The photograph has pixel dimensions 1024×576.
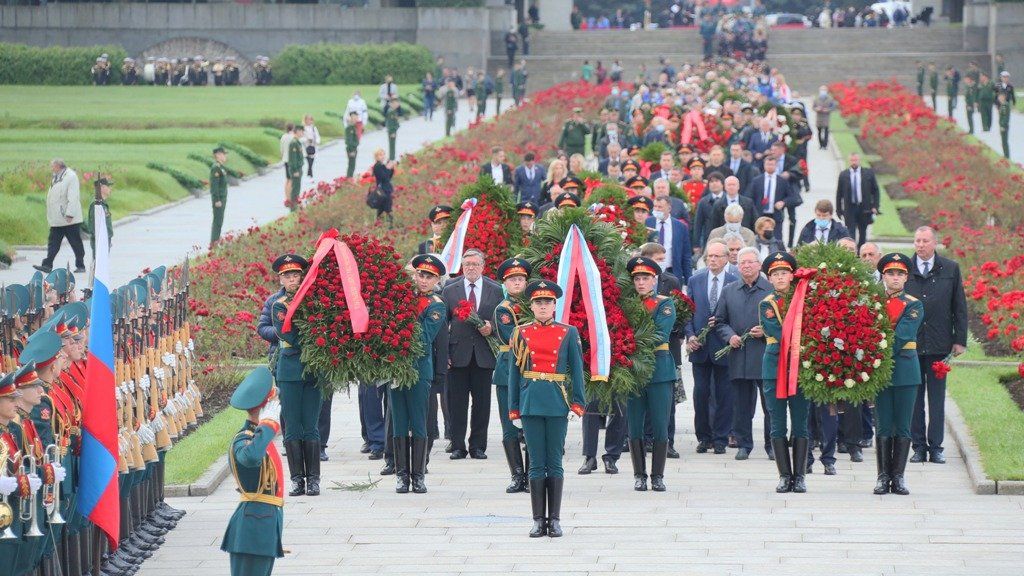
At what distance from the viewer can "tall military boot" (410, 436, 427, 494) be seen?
45.1 feet

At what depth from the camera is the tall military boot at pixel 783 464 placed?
13508 mm

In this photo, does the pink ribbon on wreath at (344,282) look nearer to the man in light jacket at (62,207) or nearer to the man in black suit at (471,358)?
the man in black suit at (471,358)

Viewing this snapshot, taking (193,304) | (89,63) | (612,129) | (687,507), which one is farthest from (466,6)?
(687,507)

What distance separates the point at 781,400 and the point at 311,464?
3641 millimetres

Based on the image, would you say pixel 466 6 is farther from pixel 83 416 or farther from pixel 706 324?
pixel 83 416

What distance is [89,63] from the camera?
72.4m

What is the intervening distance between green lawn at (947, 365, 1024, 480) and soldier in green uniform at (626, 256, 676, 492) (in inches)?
101

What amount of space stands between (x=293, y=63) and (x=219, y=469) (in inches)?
2374

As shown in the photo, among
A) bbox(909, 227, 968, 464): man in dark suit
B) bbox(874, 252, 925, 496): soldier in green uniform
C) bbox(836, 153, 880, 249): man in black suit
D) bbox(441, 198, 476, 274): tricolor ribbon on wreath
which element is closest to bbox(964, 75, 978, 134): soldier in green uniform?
bbox(836, 153, 880, 249): man in black suit

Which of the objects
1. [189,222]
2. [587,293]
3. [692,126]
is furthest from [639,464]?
[189,222]

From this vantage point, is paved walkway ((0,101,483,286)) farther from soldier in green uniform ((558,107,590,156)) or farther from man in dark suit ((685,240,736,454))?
man in dark suit ((685,240,736,454))

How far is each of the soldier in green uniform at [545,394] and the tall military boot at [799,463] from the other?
2165 mm

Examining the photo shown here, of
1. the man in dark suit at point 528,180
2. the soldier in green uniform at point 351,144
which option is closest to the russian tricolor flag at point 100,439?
the man in dark suit at point 528,180

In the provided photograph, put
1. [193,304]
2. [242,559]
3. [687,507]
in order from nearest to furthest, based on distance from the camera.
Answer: [242,559] < [687,507] < [193,304]
